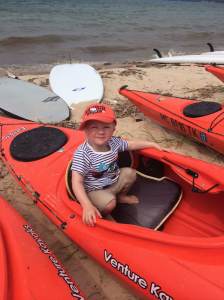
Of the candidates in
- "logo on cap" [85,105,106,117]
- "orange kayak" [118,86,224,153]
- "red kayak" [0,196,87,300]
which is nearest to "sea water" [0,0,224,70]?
"orange kayak" [118,86,224,153]

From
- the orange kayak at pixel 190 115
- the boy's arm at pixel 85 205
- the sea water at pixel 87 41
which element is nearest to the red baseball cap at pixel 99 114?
the boy's arm at pixel 85 205

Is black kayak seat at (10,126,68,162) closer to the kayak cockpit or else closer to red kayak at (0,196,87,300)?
the kayak cockpit

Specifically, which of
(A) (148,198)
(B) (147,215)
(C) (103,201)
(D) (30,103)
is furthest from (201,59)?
(C) (103,201)

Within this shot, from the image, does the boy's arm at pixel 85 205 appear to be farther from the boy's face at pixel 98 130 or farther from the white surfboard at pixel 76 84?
the white surfboard at pixel 76 84

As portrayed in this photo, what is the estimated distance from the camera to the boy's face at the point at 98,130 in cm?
157

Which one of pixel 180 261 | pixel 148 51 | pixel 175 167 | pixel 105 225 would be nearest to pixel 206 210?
pixel 175 167

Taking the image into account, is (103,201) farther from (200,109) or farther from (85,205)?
(200,109)

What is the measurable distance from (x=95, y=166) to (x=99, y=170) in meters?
0.05

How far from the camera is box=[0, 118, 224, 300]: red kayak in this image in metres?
1.28

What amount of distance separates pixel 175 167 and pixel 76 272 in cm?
116

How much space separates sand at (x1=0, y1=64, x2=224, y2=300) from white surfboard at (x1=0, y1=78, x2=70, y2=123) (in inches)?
9.8

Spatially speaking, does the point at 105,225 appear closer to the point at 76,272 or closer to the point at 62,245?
the point at 76,272

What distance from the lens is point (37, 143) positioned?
2.42 meters

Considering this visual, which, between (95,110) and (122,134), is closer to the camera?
(95,110)
